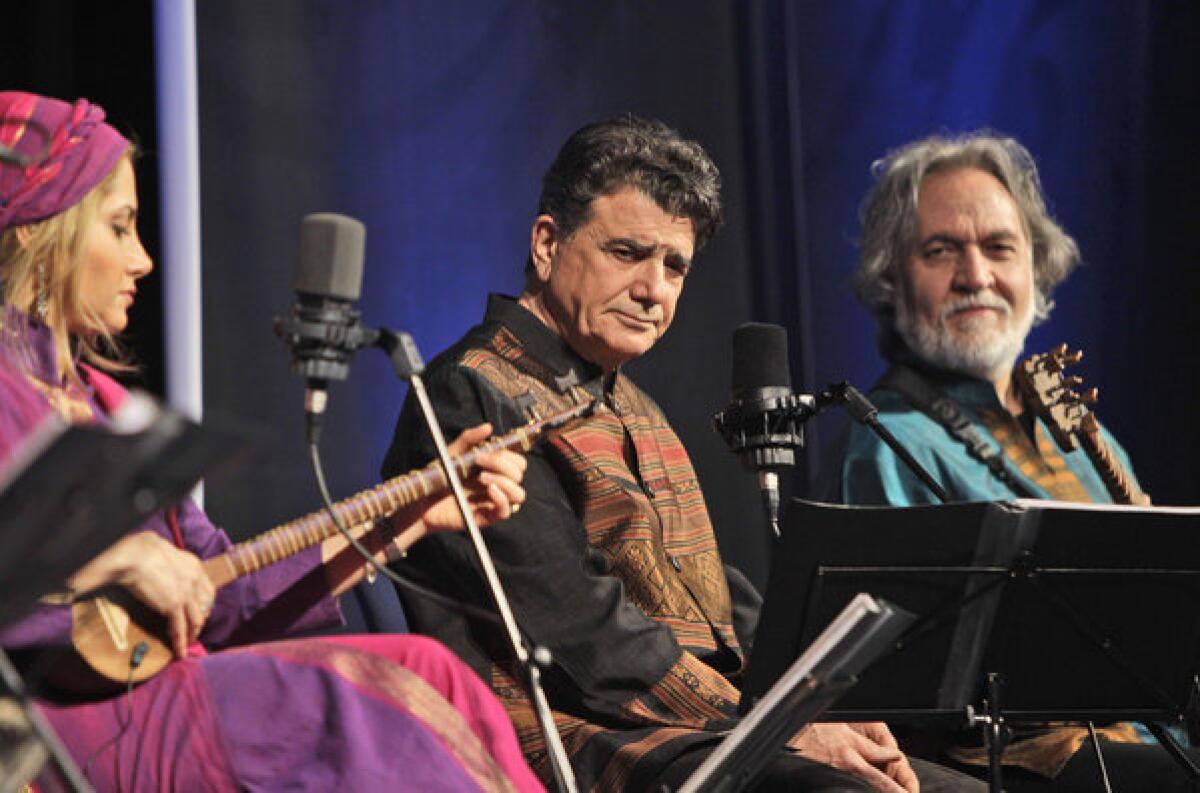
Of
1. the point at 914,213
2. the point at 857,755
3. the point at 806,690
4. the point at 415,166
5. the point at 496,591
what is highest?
the point at 415,166

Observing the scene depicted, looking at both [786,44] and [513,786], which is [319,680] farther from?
[786,44]

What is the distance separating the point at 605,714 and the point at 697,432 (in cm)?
218

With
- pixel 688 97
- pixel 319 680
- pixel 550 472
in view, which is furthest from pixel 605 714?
pixel 688 97

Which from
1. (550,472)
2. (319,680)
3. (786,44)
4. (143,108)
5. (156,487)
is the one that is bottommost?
(319,680)

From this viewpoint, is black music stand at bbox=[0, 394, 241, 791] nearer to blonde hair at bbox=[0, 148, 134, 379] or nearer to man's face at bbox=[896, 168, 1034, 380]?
blonde hair at bbox=[0, 148, 134, 379]

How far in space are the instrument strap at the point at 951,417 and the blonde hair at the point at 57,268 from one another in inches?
91.3

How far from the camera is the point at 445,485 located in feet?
9.30

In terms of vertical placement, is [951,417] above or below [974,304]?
below

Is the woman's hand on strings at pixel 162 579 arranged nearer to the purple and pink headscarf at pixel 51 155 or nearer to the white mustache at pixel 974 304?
the purple and pink headscarf at pixel 51 155

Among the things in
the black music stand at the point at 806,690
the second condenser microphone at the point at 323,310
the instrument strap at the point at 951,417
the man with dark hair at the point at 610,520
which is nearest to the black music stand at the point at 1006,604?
the man with dark hair at the point at 610,520

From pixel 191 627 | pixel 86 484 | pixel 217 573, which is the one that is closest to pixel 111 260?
pixel 217 573

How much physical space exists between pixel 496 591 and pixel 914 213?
2.81 metres

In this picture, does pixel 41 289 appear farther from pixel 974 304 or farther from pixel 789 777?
pixel 974 304

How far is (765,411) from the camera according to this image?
3012 millimetres
